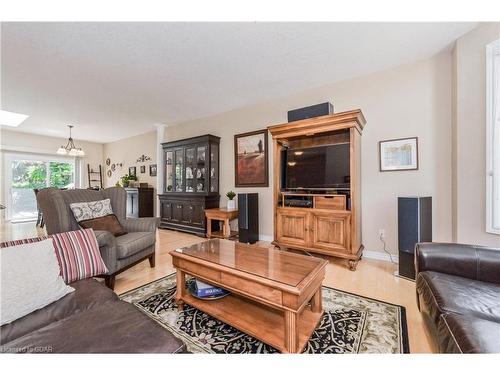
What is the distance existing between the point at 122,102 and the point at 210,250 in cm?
340

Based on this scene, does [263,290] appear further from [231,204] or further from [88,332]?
[231,204]

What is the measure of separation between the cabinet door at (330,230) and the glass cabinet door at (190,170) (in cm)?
273

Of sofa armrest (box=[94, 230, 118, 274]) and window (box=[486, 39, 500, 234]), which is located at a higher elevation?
window (box=[486, 39, 500, 234])

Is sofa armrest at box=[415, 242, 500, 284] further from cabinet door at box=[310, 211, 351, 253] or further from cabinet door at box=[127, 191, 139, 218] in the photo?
cabinet door at box=[127, 191, 139, 218]

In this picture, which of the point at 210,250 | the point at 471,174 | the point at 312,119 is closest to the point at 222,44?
the point at 312,119

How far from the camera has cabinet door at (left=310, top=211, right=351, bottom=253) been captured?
256cm

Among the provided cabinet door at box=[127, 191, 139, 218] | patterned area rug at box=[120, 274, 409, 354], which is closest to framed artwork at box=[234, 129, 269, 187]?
patterned area rug at box=[120, 274, 409, 354]

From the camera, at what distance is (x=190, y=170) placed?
4.63 metres

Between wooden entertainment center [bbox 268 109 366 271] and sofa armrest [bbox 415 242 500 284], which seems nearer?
sofa armrest [bbox 415 242 500 284]

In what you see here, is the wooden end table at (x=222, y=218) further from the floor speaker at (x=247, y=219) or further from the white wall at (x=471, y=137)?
the white wall at (x=471, y=137)

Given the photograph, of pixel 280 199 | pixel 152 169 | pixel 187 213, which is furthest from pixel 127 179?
pixel 280 199

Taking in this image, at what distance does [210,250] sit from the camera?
1853 mm

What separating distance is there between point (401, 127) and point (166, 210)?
4.48m

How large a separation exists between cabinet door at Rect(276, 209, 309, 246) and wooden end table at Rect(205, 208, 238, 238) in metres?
1.02
